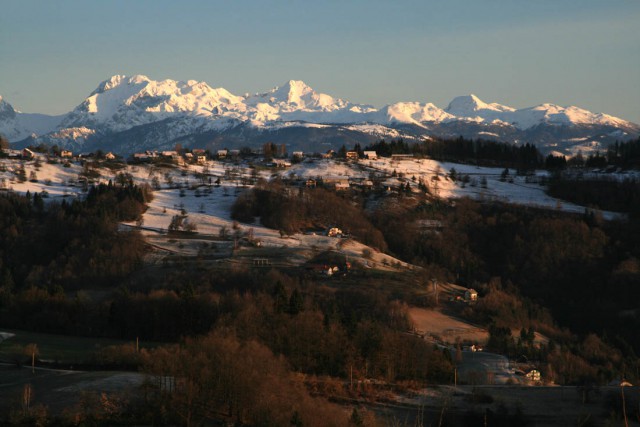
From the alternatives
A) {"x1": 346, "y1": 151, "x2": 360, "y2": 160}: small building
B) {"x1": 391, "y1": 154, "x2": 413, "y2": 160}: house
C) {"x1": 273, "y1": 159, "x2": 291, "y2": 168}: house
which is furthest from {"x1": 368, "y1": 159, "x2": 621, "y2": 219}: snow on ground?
{"x1": 273, "y1": 159, "x2": 291, "y2": 168}: house

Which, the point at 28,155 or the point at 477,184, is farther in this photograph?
the point at 28,155

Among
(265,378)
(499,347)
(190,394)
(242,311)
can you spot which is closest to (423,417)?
(265,378)

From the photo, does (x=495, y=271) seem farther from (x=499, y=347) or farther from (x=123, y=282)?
(x=123, y=282)

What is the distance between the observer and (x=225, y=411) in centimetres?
3891

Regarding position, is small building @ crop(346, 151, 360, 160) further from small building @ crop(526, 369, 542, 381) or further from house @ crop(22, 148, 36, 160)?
small building @ crop(526, 369, 542, 381)

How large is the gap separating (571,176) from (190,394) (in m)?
98.7

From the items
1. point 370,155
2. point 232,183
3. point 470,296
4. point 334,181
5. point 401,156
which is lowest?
point 470,296

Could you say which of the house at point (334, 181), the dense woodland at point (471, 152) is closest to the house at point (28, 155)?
the house at point (334, 181)

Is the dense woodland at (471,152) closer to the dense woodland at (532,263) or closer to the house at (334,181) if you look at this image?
the house at (334,181)

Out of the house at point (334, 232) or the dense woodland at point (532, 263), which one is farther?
the house at point (334, 232)

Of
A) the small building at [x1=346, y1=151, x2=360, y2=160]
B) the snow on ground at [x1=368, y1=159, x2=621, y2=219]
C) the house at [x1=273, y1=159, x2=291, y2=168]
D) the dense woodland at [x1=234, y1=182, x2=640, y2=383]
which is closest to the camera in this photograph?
the dense woodland at [x1=234, y1=182, x2=640, y2=383]

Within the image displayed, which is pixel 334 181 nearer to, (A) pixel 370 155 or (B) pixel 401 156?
(A) pixel 370 155

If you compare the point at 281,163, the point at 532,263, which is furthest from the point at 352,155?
the point at 532,263

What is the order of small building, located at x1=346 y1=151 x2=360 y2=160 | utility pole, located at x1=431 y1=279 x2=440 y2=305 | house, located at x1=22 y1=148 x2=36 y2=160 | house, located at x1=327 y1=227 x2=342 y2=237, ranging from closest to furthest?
1. utility pole, located at x1=431 y1=279 x2=440 y2=305
2. house, located at x1=327 y1=227 x2=342 y2=237
3. house, located at x1=22 y1=148 x2=36 y2=160
4. small building, located at x1=346 y1=151 x2=360 y2=160
